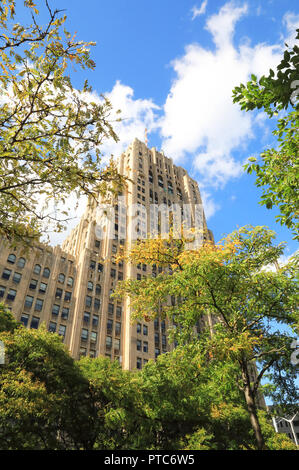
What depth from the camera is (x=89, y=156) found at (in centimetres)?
662

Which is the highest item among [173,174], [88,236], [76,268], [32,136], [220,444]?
[173,174]

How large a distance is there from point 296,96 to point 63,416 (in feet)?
58.3

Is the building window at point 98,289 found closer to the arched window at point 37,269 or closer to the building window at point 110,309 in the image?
the building window at point 110,309

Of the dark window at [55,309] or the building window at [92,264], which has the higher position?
the building window at [92,264]

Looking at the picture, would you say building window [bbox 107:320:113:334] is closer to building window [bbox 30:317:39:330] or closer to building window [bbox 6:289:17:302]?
building window [bbox 30:317:39:330]

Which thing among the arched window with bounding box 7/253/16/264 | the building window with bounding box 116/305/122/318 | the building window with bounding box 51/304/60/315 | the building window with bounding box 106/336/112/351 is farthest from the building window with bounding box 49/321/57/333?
the building window with bounding box 116/305/122/318

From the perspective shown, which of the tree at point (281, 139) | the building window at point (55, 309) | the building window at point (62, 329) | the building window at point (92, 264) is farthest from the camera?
the building window at point (92, 264)

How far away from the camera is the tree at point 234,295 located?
34.4ft

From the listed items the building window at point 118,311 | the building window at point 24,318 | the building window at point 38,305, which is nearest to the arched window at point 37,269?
the building window at point 38,305

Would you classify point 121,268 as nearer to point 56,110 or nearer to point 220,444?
point 220,444

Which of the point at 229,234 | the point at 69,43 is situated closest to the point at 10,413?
the point at 229,234

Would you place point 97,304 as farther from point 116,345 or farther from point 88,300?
point 116,345

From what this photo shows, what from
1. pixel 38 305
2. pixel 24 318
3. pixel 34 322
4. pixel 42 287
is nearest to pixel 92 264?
pixel 42 287

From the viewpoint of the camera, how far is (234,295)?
11.3 metres
